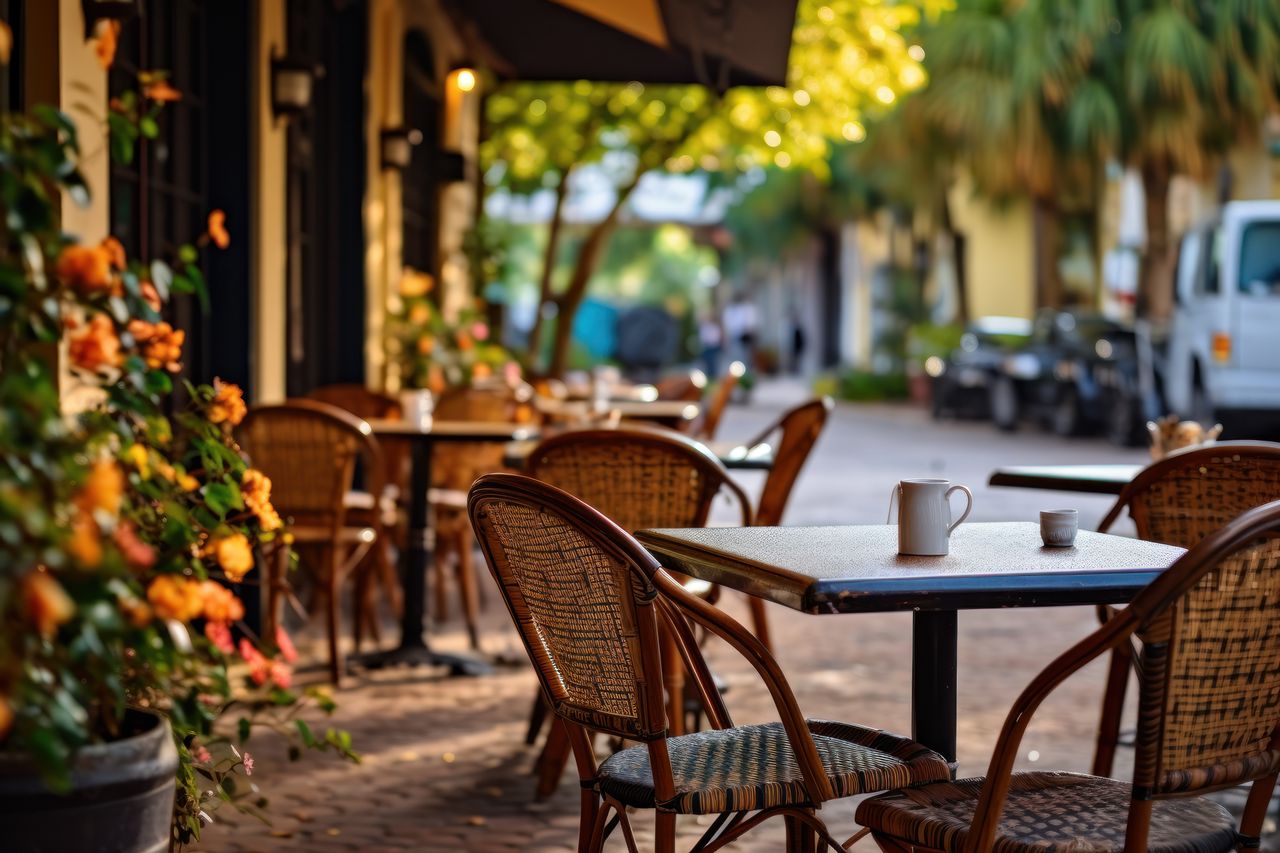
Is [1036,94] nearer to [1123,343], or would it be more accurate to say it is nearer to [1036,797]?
[1123,343]

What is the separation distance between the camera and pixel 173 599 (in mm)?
2277

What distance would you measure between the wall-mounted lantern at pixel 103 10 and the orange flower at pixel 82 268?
2.92 metres

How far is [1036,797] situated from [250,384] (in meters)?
5.10

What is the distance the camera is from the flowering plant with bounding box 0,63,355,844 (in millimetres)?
2051

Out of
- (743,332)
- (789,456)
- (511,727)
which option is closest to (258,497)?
(789,456)

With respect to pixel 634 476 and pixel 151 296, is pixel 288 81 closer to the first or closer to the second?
pixel 634 476

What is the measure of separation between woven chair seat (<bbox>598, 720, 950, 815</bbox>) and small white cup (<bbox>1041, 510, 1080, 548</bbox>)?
1.53ft

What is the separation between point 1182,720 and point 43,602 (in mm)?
1714

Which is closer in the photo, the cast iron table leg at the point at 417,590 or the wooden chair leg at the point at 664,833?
the wooden chair leg at the point at 664,833

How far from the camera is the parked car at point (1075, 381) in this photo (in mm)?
18391

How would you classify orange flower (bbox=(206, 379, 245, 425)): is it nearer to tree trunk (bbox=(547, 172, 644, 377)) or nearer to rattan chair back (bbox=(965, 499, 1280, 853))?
rattan chair back (bbox=(965, 499, 1280, 853))

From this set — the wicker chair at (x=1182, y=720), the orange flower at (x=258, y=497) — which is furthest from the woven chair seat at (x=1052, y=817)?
the orange flower at (x=258, y=497)

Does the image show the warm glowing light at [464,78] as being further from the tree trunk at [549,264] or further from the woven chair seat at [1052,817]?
the woven chair seat at [1052,817]

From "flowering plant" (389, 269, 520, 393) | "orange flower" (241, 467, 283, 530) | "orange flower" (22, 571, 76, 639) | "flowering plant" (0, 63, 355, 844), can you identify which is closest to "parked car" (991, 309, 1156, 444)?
"flowering plant" (389, 269, 520, 393)
